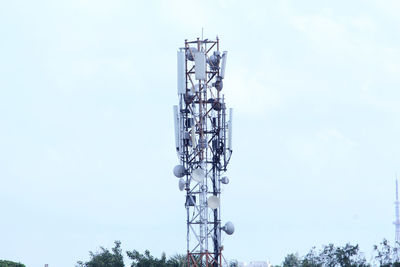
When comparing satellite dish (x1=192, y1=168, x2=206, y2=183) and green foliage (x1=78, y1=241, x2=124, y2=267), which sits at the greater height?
green foliage (x1=78, y1=241, x2=124, y2=267)

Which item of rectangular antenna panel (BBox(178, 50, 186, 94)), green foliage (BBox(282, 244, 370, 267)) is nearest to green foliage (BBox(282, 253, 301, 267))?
green foliage (BBox(282, 244, 370, 267))

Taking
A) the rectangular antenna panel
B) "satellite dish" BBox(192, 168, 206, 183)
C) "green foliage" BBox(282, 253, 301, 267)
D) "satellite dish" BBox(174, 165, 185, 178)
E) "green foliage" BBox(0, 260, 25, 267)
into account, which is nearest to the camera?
"satellite dish" BBox(192, 168, 206, 183)

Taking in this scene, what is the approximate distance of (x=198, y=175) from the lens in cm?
4838

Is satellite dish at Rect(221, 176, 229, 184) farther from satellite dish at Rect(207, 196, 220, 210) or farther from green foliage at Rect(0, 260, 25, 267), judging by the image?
green foliage at Rect(0, 260, 25, 267)

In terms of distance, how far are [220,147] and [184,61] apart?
14.1 feet

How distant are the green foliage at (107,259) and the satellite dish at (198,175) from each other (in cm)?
2820

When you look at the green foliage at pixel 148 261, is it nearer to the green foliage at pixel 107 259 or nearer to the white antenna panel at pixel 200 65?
the green foliage at pixel 107 259

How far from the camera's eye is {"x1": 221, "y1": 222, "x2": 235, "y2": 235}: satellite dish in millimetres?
48344

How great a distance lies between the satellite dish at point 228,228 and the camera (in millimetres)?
48344

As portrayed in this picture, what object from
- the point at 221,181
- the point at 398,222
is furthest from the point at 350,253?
the point at 398,222

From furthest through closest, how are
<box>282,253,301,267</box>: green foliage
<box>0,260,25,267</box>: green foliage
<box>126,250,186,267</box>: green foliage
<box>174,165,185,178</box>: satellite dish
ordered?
<box>0,260,25,267</box>: green foliage < <box>282,253,301,267</box>: green foliage < <box>126,250,186,267</box>: green foliage < <box>174,165,185,178</box>: satellite dish

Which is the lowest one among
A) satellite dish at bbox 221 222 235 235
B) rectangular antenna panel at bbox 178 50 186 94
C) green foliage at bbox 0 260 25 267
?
satellite dish at bbox 221 222 235 235

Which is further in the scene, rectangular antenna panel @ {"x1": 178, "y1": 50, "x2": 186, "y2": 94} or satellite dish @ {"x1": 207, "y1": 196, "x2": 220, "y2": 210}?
rectangular antenna panel @ {"x1": 178, "y1": 50, "x2": 186, "y2": 94}

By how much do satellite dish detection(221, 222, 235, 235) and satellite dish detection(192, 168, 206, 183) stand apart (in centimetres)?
232
